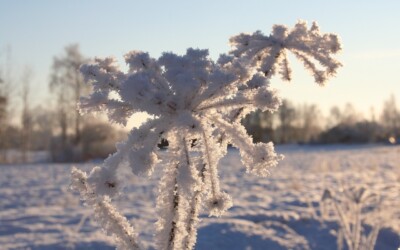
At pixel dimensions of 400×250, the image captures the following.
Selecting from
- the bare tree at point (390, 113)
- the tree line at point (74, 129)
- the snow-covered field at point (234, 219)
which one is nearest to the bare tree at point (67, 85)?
the tree line at point (74, 129)

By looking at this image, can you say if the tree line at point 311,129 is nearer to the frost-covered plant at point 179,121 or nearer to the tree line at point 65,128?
the tree line at point 65,128

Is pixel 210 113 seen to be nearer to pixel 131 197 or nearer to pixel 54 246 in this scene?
pixel 54 246

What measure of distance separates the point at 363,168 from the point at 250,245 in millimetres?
11005

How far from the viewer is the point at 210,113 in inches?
66.4

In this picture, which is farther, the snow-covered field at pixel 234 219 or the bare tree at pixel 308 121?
the bare tree at pixel 308 121

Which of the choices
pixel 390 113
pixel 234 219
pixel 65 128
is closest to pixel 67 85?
pixel 65 128

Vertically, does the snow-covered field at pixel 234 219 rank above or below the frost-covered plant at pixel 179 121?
below

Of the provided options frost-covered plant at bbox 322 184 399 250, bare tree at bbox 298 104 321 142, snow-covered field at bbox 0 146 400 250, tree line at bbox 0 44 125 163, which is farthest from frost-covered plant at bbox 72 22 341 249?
bare tree at bbox 298 104 321 142

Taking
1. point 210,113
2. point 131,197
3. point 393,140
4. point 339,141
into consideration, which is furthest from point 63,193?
point 339,141

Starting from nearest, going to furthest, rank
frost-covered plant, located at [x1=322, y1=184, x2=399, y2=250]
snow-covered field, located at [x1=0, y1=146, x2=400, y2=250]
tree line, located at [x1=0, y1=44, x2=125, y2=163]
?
frost-covered plant, located at [x1=322, y1=184, x2=399, y2=250], snow-covered field, located at [x1=0, y1=146, x2=400, y2=250], tree line, located at [x1=0, y1=44, x2=125, y2=163]

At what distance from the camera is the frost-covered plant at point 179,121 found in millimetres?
1499

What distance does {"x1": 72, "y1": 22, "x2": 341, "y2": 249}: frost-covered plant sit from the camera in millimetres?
1499

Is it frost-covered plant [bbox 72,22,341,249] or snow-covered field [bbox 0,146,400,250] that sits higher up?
frost-covered plant [bbox 72,22,341,249]

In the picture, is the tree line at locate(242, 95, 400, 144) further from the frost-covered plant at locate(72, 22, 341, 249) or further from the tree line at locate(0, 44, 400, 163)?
the frost-covered plant at locate(72, 22, 341, 249)
